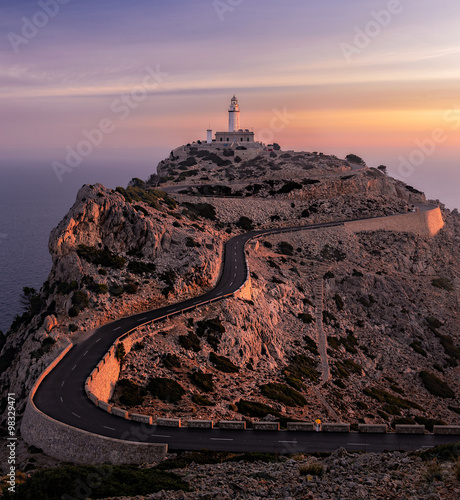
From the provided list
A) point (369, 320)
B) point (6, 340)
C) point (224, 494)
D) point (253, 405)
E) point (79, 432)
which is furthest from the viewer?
point (369, 320)

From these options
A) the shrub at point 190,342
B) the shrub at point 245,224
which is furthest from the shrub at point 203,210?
the shrub at point 190,342

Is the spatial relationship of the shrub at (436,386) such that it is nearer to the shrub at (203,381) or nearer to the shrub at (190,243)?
the shrub at (203,381)

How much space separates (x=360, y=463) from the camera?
20.1 metres

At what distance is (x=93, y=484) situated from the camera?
19531 mm

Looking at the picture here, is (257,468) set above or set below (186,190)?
below

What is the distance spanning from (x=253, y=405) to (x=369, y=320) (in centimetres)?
3379

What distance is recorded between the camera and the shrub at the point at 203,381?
1362 inches

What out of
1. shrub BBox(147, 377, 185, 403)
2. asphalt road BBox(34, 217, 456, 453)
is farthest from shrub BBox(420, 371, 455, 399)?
shrub BBox(147, 377, 185, 403)

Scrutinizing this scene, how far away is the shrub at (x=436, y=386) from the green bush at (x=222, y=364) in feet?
83.2

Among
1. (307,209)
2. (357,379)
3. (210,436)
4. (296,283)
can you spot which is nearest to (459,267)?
(307,209)

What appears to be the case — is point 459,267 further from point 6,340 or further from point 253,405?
point 6,340

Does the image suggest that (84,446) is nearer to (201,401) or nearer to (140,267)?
(201,401)

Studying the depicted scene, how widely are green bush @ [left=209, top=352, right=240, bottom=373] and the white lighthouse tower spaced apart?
97.1 metres

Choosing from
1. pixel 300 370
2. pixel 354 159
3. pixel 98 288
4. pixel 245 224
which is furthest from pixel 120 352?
pixel 354 159
